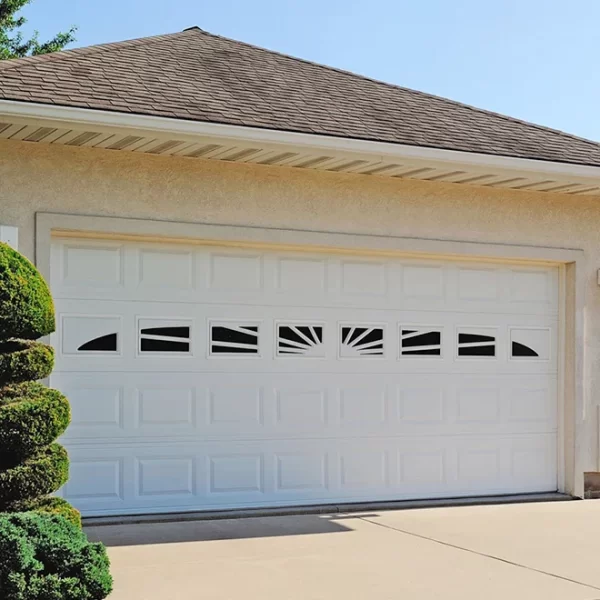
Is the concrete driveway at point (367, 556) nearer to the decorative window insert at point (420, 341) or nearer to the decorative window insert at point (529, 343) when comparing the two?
the decorative window insert at point (420, 341)

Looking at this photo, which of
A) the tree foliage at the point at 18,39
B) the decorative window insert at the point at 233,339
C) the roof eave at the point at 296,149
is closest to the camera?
the roof eave at the point at 296,149

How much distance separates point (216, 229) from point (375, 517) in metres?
3.03

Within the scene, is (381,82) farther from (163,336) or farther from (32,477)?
(32,477)

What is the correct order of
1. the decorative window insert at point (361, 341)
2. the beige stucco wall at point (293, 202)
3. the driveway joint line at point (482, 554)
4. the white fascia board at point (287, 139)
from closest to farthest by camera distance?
the driveway joint line at point (482, 554)
the white fascia board at point (287, 139)
the beige stucco wall at point (293, 202)
the decorative window insert at point (361, 341)

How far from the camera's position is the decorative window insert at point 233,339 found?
1048cm

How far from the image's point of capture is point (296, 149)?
32.6 feet

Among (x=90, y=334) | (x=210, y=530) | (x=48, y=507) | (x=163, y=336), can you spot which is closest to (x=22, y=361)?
(x=48, y=507)

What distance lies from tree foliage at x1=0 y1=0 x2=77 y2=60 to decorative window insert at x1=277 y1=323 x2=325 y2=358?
2012 centimetres

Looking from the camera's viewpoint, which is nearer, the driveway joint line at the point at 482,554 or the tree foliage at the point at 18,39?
the driveway joint line at the point at 482,554

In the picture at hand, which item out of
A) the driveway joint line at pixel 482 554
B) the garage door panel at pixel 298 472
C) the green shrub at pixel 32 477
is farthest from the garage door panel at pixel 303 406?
the green shrub at pixel 32 477

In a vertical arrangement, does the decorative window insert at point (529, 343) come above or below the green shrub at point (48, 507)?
above

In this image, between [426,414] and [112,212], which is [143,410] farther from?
[426,414]

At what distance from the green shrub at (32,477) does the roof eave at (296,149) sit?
9.80 ft

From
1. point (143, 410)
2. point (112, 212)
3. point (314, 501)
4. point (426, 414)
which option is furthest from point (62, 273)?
point (426, 414)
